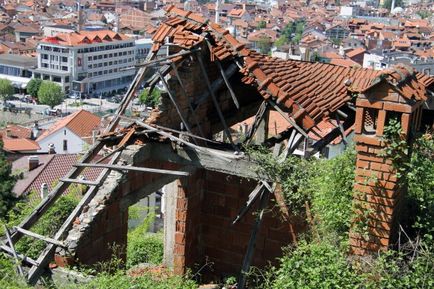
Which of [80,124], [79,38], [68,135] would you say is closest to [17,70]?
[79,38]

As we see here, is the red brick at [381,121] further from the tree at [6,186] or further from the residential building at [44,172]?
the residential building at [44,172]

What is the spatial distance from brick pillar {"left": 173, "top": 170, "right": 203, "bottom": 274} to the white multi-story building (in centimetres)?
6869

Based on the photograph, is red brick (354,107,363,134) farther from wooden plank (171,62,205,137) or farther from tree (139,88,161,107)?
tree (139,88,161,107)

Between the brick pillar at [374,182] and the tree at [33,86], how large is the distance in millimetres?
71758

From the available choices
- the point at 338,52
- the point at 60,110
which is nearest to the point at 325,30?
the point at 338,52

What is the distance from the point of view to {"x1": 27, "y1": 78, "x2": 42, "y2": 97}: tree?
76.1 metres

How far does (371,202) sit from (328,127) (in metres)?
15.7

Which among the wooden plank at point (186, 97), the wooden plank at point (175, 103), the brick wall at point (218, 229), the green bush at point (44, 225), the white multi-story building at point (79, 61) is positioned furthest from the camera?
the white multi-story building at point (79, 61)

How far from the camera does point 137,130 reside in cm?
1067

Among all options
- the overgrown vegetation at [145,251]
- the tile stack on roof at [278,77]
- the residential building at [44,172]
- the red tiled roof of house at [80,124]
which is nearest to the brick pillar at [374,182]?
the tile stack on roof at [278,77]

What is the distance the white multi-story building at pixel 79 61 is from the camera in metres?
80.2

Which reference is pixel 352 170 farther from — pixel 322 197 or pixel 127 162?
pixel 127 162

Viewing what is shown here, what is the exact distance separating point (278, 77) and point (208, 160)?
1.74 meters

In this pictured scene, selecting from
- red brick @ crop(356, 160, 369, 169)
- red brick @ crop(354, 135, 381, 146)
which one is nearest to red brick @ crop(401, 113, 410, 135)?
red brick @ crop(354, 135, 381, 146)
